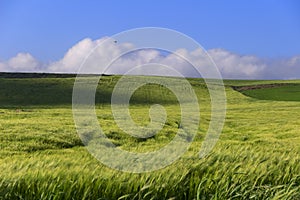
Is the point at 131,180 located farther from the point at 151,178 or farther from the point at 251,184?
the point at 251,184

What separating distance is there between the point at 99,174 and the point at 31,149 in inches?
475

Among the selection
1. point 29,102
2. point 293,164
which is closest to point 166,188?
point 293,164

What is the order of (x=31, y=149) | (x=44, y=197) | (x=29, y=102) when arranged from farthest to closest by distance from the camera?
1. (x=29, y=102)
2. (x=31, y=149)
3. (x=44, y=197)

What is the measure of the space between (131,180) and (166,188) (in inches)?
17.8

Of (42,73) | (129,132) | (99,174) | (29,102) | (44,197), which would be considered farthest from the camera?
(42,73)

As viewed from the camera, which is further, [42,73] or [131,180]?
[42,73]

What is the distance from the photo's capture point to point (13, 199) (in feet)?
16.9

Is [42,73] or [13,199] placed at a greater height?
[42,73]

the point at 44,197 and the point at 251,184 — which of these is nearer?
the point at 44,197

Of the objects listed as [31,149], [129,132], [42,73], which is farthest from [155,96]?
[31,149]

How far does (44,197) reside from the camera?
510 cm

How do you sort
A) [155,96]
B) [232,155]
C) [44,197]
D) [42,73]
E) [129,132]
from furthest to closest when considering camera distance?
[42,73], [155,96], [129,132], [232,155], [44,197]

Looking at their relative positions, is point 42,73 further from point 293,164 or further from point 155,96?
point 293,164

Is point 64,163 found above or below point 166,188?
above
